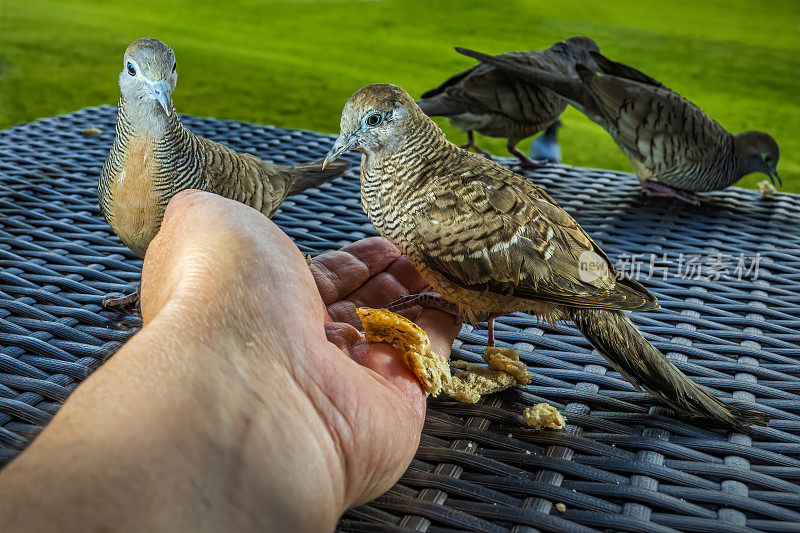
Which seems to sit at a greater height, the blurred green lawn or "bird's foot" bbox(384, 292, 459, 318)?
"bird's foot" bbox(384, 292, 459, 318)

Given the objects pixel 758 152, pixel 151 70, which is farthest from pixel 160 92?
pixel 758 152

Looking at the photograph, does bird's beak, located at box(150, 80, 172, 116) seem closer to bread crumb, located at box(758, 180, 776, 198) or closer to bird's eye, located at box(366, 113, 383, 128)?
bird's eye, located at box(366, 113, 383, 128)

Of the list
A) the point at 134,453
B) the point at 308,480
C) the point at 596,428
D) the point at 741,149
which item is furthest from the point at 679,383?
the point at 741,149

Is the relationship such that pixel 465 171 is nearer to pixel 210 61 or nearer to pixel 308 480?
pixel 308 480

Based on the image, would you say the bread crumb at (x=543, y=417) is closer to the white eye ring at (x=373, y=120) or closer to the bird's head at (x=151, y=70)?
the white eye ring at (x=373, y=120)

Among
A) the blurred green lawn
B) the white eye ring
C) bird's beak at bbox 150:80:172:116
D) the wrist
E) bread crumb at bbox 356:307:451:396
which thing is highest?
bird's beak at bbox 150:80:172:116

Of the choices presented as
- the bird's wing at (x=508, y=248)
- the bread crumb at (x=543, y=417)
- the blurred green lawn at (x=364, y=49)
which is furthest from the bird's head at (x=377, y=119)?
the blurred green lawn at (x=364, y=49)

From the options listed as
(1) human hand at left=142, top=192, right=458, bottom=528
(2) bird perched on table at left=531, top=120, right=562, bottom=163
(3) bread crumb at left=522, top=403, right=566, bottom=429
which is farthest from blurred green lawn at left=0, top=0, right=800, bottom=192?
(1) human hand at left=142, top=192, right=458, bottom=528
